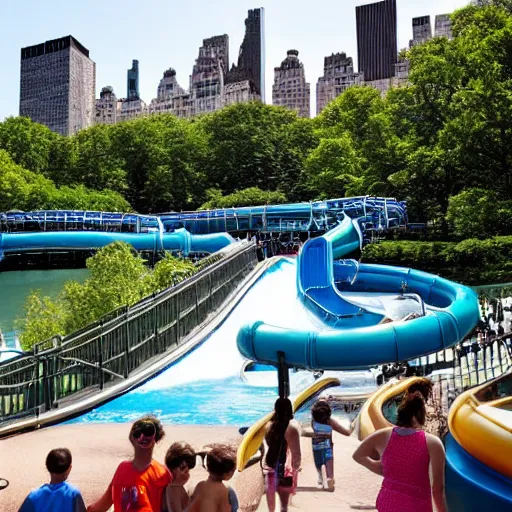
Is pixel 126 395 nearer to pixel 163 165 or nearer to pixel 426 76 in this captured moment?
pixel 426 76

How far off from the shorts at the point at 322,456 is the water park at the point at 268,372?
0.21m

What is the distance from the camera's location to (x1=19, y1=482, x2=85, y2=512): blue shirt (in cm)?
353

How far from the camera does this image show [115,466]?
6660 mm

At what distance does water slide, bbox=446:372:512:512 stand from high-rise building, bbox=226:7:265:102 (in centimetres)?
16355

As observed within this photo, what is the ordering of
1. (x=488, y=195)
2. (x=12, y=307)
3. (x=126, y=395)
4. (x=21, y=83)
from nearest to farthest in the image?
(x=126, y=395) < (x=12, y=307) < (x=488, y=195) < (x=21, y=83)

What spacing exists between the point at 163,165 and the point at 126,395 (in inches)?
1913

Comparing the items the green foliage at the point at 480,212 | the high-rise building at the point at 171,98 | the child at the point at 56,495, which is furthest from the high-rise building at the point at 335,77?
the child at the point at 56,495

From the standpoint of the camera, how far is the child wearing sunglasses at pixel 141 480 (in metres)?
3.62

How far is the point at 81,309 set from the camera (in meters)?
16.0

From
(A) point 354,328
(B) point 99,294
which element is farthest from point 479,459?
(B) point 99,294

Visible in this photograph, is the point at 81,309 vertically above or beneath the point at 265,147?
beneath

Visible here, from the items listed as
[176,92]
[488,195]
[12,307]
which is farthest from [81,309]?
[176,92]

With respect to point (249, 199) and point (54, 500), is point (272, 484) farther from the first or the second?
point (249, 199)

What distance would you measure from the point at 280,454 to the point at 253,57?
176 meters
